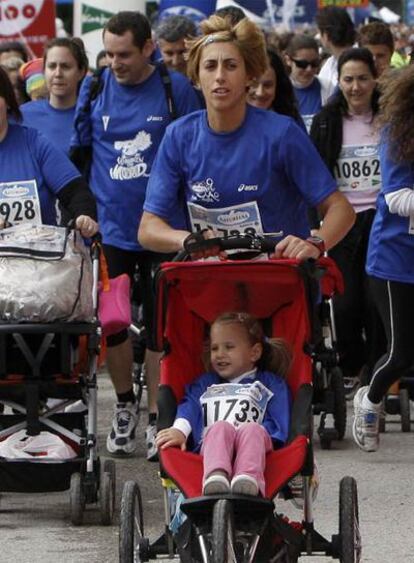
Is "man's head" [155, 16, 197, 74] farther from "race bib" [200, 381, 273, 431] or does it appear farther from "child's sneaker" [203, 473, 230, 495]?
"child's sneaker" [203, 473, 230, 495]

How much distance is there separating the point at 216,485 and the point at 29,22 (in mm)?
11652

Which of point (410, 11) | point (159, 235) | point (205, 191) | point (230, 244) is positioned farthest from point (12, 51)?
point (410, 11)

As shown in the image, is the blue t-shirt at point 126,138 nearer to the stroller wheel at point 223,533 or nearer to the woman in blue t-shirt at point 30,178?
the woman in blue t-shirt at point 30,178

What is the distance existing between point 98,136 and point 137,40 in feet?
1.80

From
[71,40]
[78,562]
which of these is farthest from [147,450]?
[71,40]

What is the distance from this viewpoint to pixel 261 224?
6973 millimetres

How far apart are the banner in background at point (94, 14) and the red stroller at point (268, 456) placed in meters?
10.7

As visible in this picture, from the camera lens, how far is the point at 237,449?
5.79 metres

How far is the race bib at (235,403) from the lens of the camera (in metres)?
5.95

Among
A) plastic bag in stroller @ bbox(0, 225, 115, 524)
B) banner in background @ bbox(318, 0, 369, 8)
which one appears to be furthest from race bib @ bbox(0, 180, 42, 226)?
banner in background @ bbox(318, 0, 369, 8)

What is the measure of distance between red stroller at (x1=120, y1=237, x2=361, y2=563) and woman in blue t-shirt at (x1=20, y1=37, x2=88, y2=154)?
4329 mm

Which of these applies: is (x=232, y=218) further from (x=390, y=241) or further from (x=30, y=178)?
(x=390, y=241)

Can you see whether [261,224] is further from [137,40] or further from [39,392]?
[137,40]

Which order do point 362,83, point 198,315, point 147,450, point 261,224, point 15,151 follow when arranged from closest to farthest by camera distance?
point 198,315 < point 261,224 < point 15,151 < point 147,450 < point 362,83
